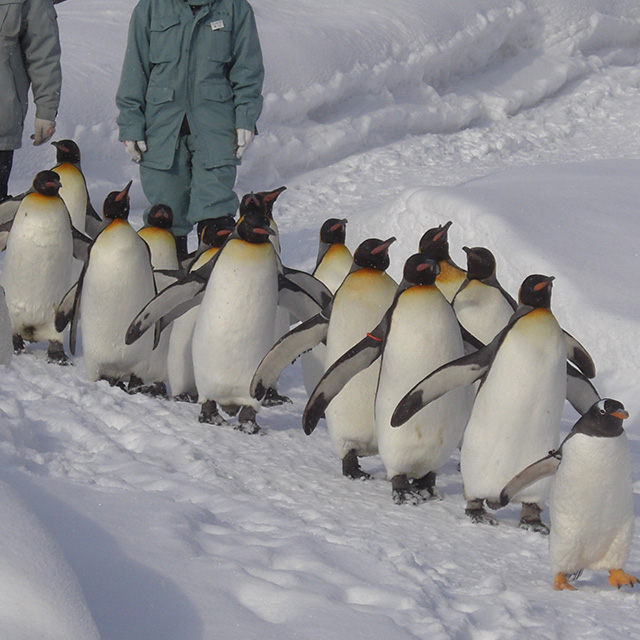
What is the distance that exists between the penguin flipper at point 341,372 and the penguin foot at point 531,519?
2.32ft

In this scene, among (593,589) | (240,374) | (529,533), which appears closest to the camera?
(593,589)

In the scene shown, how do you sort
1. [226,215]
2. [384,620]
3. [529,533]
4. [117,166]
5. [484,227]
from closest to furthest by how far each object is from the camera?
[384,620], [529,533], [226,215], [484,227], [117,166]

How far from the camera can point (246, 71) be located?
5.82 m

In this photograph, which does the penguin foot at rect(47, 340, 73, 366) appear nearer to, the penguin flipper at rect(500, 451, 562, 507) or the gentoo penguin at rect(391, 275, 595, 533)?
the gentoo penguin at rect(391, 275, 595, 533)

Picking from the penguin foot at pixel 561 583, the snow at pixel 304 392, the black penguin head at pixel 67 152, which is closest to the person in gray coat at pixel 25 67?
the black penguin head at pixel 67 152

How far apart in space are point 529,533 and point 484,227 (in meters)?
3.42

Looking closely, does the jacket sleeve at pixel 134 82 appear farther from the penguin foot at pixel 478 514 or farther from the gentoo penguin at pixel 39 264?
the penguin foot at pixel 478 514

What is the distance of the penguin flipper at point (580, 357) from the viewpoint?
4160 millimetres

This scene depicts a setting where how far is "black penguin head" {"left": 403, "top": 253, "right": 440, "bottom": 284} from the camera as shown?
3.88 metres

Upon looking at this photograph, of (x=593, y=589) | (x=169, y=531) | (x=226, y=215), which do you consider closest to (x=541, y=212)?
(x=226, y=215)

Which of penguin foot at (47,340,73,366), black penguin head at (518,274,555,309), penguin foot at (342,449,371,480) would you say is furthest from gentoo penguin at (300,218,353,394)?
black penguin head at (518,274,555,309)

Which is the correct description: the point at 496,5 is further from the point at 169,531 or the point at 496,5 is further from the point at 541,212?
the point at 169,531

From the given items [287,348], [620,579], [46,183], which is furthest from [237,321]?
[620,579]

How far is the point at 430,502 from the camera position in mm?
3898
